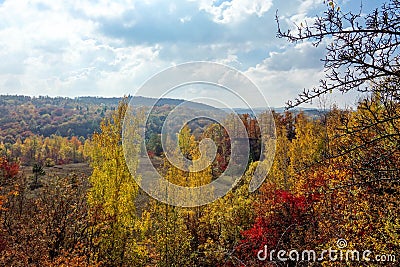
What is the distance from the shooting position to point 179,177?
1675 cm

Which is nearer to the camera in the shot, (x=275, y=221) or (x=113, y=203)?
(x=113, y=203)

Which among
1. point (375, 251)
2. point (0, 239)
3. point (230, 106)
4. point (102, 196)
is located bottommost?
point (0, 239)

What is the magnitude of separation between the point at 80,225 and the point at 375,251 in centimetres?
1179

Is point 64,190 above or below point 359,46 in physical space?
below

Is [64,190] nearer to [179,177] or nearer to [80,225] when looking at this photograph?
[80,225]

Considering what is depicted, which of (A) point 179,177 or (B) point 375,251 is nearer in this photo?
(B) point 375,251

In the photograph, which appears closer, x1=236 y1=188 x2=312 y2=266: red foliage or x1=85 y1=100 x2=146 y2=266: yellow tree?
x1=85 y1=100 x2=146 y2=266: yellow tree

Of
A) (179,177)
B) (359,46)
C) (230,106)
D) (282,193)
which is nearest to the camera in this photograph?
(359,46)

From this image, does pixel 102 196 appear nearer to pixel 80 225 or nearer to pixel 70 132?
pixel 80 225

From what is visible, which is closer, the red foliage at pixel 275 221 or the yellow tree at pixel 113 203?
the yellow tree at pixel 113 203

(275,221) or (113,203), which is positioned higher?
(113,203)

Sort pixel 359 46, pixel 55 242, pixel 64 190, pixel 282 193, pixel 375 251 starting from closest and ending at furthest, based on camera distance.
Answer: pixel 359 46 < pixel 375 251 < pixel 55 242 < pixel 64 190 < pixel 282 193

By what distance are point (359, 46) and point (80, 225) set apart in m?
13.4

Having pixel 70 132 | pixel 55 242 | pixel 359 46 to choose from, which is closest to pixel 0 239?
pixel 55 242
